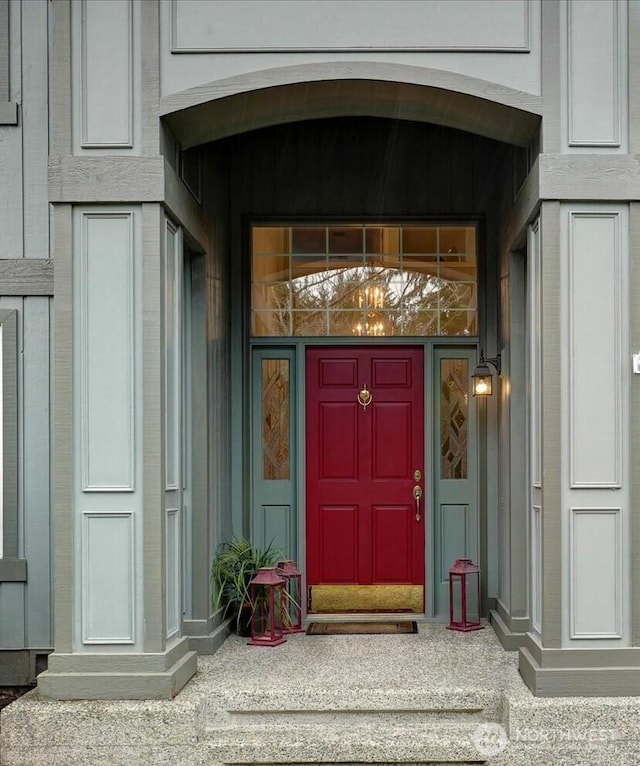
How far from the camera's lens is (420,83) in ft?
16.2

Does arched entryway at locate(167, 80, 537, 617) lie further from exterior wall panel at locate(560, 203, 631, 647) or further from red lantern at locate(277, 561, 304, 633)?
exterior wall panel at locate(560, 203, 631, 647)

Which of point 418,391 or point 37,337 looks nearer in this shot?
point 37,337

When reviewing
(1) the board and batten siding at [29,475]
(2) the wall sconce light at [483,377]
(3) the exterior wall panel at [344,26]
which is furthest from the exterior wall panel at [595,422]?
(1) the board and batten siding at [29,475]

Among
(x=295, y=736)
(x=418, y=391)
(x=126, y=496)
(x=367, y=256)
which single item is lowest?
(x=295, y=736)

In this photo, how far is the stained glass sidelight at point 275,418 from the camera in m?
7.07

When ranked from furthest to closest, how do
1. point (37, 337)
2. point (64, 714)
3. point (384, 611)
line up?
1. point (384, 611)
2. point (37, 337)
3. point (64, 714)

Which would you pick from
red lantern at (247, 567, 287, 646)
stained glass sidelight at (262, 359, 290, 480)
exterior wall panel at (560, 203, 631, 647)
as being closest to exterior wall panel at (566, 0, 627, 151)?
exterior wall panel at (560, 203, 631, 647)

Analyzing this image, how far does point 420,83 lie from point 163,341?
6.06ft

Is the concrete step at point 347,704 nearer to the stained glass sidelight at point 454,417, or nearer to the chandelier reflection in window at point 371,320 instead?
the stained glass sidelight at point 454,417

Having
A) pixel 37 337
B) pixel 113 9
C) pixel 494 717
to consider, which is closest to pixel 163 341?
pixel 37 337

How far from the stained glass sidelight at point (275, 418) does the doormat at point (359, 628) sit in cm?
109

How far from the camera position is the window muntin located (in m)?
7.07

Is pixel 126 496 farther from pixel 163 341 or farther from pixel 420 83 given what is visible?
pixel 420 83

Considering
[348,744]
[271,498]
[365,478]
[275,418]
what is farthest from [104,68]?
[348,744]
